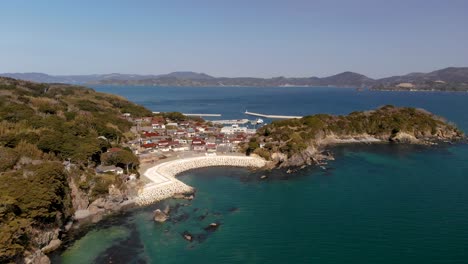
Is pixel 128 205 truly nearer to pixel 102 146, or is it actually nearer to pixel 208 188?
pixel 208 188

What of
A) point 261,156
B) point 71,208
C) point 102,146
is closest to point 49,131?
point 102,146

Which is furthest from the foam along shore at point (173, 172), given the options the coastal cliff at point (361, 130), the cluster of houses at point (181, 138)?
the coastal cliff at point (361, 130)

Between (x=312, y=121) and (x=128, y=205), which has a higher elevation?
(x=312, y=121)

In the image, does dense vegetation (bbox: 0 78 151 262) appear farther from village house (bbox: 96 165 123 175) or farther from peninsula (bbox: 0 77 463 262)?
village house (bbox: 96 165 123 175)

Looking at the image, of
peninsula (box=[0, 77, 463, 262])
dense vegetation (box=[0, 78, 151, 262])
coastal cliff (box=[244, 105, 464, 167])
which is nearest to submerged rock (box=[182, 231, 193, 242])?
peninsula (box=[0, 77, 463, 262])

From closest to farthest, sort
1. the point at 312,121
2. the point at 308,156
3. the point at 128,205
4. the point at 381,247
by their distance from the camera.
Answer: the point at 381,247, the point at 128,205, the point at 308,156, the point at 312,121

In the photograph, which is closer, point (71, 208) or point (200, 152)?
point (71, 208)

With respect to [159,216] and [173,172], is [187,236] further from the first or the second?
[173,172]
